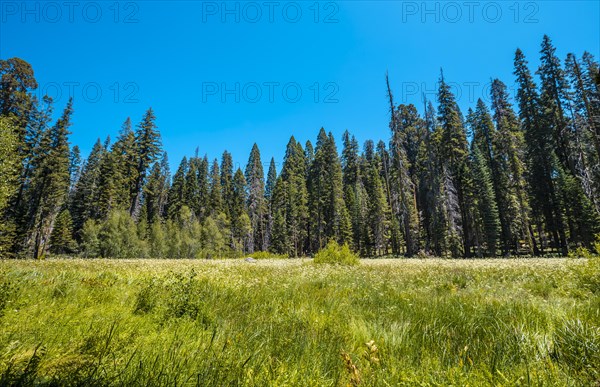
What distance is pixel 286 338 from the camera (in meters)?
3.82

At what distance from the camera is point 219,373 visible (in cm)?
268

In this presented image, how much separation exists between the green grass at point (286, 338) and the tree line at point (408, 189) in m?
19.0

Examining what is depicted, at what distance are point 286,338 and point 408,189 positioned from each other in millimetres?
29175

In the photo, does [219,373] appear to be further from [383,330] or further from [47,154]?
[47,154]

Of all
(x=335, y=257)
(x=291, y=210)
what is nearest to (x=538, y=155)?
(x=335, y=257)

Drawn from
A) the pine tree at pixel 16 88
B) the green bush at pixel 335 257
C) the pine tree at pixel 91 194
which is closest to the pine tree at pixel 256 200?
the pine tree at pixel 91 194

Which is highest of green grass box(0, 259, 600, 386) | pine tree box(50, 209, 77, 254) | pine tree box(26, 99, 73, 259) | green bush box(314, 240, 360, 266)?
pine tree box(26, 99, 73, 259)

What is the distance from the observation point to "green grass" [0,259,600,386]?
8.52 ft

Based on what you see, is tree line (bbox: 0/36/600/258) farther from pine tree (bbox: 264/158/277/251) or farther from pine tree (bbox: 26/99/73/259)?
pine tree (bbox: 264/158/277/251)

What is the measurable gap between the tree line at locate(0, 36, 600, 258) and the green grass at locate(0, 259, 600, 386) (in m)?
19.0

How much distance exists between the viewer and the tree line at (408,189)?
105ft

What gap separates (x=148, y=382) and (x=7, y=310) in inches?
139

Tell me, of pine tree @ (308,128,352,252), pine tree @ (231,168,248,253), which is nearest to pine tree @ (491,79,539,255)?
pine tree @ (308,128,352,252)

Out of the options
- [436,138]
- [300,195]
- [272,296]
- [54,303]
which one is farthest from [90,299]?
[300,195]
